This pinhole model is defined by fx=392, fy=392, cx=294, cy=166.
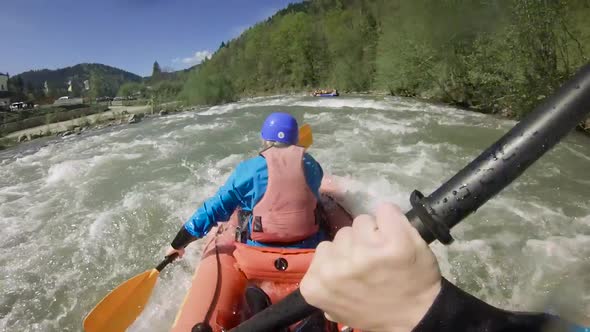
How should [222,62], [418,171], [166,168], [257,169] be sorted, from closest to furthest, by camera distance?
[257,169] → [418,171] → [166,168] → [222,62]

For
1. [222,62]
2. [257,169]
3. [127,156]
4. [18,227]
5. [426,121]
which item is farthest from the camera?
[222,62]

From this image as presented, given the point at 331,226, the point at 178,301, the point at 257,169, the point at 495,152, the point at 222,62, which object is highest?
the point at 222,62

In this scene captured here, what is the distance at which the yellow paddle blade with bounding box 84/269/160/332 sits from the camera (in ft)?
9.54

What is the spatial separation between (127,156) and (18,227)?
4707 millimetres

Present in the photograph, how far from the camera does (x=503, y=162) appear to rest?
598 millimetres

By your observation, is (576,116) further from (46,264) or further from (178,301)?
(46,264)

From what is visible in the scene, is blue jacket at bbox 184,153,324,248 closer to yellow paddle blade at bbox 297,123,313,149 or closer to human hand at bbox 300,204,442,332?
human hand at bbox 300,204,442,332

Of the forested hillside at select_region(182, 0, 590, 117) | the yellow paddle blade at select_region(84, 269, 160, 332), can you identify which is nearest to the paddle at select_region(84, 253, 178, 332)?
the yellow paddle blade at select_region(84, 269, 160, 332)

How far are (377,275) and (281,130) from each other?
262 centimetres

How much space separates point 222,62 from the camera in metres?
58.8

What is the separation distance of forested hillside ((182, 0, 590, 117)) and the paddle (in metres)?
11.3

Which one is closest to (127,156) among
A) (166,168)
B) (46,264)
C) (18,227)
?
(166,168)

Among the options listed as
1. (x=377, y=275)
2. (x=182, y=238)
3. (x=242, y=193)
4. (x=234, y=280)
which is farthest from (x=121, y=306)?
(x=377, y=275)

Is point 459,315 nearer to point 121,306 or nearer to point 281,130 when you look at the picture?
point 281,130
